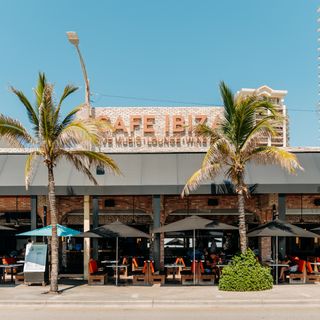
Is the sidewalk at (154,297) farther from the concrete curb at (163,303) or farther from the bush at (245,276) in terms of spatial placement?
the bush at (245,276)

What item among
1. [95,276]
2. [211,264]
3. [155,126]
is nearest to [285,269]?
[211,264]

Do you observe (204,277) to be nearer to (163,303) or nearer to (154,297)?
(154,297)

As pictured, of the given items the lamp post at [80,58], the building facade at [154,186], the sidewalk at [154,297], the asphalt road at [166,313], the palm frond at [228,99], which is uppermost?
the lamp post at [80,58]

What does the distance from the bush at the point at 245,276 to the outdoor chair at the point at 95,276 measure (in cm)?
503

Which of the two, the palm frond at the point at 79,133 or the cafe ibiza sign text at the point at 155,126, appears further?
the cafe ibiza sign text at the point at 155,126

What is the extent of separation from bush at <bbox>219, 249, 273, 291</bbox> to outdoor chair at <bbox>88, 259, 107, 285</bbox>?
503 centimetres

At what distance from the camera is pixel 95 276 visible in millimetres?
19828

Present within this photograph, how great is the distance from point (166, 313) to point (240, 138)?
7.46 m

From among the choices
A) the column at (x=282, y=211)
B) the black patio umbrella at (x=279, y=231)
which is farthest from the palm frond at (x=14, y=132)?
the column at (x=282, y=211)

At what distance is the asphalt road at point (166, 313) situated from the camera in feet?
43.5

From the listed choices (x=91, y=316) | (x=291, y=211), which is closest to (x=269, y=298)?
(x=91, y=316)

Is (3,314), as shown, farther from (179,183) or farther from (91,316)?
(179,183)

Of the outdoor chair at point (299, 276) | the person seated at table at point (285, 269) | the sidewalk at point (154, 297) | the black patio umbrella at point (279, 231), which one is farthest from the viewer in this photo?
the person seated at table at point (285, 269)

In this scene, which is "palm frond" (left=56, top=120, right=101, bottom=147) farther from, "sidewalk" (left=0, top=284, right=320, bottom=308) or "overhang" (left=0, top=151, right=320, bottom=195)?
"sidewalk" (left=0, top=284, right=320, bottom=308)
